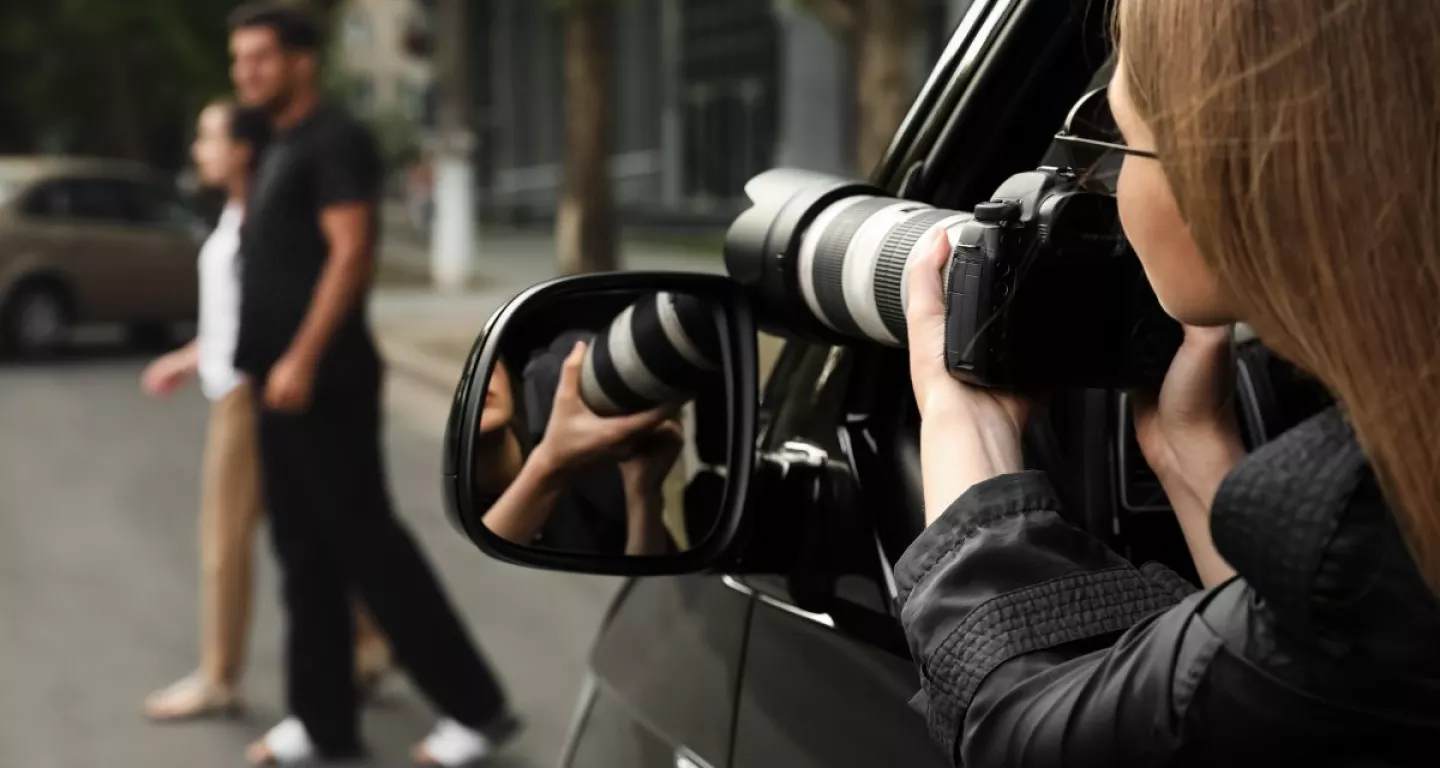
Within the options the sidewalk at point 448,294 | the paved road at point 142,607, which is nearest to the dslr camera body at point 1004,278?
the paved road at point 142,607

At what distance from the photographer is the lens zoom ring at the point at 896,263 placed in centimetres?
134

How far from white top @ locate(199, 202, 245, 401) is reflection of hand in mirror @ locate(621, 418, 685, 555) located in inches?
120

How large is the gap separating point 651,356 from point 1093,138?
0.56 meters

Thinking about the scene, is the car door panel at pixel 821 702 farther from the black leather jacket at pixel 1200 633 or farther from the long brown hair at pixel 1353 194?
the long brown hair at pixel 1353 194

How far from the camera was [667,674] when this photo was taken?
6.41ft

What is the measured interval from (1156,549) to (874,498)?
0.27 m

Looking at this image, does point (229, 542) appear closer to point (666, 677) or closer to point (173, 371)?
point (173, 371)

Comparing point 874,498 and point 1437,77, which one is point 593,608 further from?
point 1437,77

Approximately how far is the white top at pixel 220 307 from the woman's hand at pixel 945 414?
3.57 metres

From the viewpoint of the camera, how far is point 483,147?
37.0m

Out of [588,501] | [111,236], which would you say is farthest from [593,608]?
[111,236]

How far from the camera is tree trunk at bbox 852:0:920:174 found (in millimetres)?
10719

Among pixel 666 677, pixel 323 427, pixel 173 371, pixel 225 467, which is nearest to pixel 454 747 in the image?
pixel 323 427

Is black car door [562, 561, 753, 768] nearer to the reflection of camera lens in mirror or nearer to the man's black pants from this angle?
the reflection of camera lens in mirror
